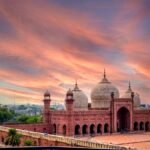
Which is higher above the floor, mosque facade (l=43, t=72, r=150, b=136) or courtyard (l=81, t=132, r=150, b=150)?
mosque facade (l=43, t=72, r=150, b=136)

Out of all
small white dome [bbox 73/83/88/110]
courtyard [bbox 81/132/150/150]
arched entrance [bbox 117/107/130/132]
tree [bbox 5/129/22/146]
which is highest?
small white dome [bbox 73/83/88/110]

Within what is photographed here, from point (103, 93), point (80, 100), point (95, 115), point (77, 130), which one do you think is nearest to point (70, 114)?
point (77, 130)

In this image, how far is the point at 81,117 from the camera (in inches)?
1391

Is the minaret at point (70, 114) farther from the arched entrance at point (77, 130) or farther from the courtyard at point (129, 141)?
the courtyard at point (129, 141)

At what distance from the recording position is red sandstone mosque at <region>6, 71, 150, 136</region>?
114ft

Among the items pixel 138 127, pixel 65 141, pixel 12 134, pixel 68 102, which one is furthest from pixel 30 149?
pixel 138 127

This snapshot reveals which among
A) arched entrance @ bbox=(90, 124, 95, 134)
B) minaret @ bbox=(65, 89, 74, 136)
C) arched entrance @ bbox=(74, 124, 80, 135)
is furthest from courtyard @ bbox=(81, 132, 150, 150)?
arched entrance @ bbox=(90, 124, 95, 134)

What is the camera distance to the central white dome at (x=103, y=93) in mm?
39906

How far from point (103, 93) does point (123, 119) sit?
3567mm

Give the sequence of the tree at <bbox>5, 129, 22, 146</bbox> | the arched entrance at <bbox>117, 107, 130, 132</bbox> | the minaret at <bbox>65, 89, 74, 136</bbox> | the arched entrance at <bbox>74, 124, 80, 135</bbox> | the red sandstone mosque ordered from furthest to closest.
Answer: the arched entrance at <bbox>117, 107, 130, 132</bbox>
the arched entrance at <bbox>74, 124, 80, 135</bbox>
the red sandstone mosque
the minaret at <bbox>65, 89, 74, 136</bbox>
the tree at <bbox>5, 129, 22, 146</bbox>

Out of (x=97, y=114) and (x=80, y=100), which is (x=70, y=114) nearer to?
(x=97, y=114)

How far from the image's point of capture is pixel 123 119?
40500mm

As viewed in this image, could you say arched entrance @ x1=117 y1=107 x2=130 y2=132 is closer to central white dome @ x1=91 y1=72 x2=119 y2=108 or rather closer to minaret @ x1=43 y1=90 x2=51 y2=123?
central white dome @ x1=91 y1=72 x2=119 y2=108

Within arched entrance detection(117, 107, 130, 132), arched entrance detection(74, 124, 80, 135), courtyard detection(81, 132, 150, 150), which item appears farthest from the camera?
arched entrance detection(117, 107, 130, 132)
